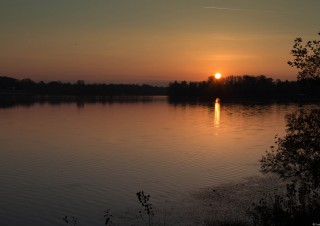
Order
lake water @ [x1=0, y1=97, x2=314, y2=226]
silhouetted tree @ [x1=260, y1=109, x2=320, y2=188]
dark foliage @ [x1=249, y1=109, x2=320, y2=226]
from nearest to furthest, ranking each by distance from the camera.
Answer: dark foliage @ [x1=249, y1=109, x2=320, y2=226], silhouetted tree @ [x1=260, y1=109, x2=320, y2=188], lake water @ [x1=0, y1=97, x2=314, y2=226]

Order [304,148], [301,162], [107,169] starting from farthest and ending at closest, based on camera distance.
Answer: [107,169], [304,148], [301,162]

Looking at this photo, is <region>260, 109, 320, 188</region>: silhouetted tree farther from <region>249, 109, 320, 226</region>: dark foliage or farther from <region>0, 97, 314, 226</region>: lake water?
<region>0, 97, 314, 226</region>: lake water

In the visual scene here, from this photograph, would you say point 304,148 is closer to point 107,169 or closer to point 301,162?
point 301,162

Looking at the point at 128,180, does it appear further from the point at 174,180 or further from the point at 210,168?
the point at 210,168

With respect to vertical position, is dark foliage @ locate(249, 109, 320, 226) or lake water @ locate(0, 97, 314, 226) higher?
dark foliage @ locate(249, 109, 320, 226)

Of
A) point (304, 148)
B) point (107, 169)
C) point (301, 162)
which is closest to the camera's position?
point (301, 162)

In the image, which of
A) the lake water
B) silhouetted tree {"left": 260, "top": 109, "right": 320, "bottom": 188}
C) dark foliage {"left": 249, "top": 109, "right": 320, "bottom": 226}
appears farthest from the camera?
the lake water

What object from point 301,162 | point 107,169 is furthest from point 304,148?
point 107,169

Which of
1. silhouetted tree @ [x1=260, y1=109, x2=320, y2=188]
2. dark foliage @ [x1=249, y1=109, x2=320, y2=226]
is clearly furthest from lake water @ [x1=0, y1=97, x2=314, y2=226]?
silhouetted tree @ [x1=260, y1=109, x2=320, y2=188]

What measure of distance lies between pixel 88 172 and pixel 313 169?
19043mm

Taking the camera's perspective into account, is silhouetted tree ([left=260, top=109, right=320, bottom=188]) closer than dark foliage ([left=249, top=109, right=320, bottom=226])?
No

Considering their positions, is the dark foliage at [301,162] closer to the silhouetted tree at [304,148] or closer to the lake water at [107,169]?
the silhouetted tree at [304,148]

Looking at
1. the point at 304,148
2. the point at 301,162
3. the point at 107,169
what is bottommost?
the point at 107,169

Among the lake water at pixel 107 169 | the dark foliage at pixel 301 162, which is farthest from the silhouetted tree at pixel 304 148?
the lake water at pixel 107 169
